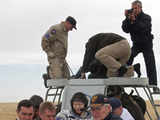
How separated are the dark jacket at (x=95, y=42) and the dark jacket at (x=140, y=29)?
1.40 ft

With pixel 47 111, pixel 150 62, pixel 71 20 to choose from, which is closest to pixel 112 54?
pixel 71 20

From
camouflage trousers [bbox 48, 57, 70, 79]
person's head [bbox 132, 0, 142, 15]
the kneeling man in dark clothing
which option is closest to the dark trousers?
the kneeling man in dark clothing

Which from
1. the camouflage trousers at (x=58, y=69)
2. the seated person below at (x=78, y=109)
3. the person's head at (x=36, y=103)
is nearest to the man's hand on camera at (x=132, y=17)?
the camouflage trousers at (x=58, y=69)

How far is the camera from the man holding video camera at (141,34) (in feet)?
25.5

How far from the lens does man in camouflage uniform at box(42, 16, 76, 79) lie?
26.3 ft

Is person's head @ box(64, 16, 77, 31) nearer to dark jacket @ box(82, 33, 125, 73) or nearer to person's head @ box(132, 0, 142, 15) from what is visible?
dark jacket @ box(82, 33, 125, 73)

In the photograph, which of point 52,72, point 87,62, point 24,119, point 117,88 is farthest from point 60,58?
point 24,119

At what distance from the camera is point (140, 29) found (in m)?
7.84

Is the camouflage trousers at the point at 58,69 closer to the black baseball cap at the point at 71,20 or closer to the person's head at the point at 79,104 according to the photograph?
the black baseball cap at the point at 71,20

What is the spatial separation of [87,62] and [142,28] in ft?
3.86

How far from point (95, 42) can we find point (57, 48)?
34.0 inches

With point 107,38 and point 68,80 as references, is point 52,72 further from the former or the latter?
point 107,38

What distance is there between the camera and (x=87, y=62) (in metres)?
7.55

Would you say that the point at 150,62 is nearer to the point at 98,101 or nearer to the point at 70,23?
the point at 70,23
